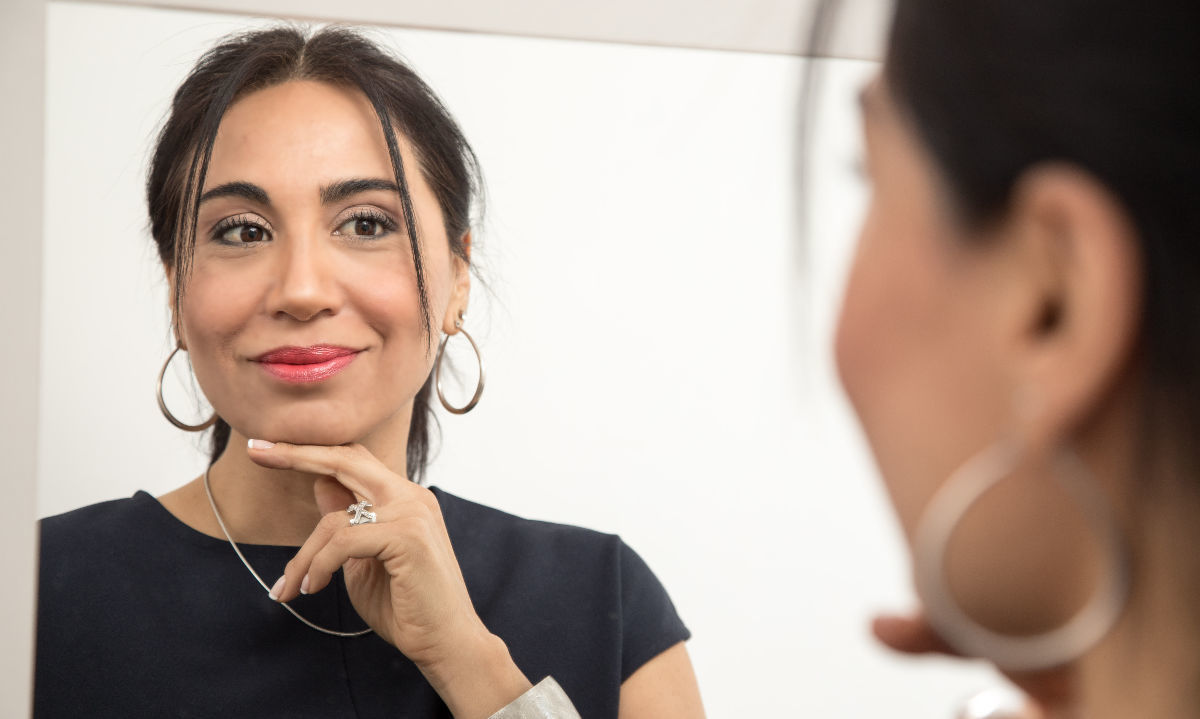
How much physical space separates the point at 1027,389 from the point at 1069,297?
29 mm

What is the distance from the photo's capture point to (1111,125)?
296mm

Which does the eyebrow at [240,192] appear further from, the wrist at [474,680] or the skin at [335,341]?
the wrist at [474,680]

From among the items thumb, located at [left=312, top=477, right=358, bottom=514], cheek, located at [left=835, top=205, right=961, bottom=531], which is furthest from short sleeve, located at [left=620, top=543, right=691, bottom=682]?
cheek, located at [left=835, top=205, right=961, bottom=531]

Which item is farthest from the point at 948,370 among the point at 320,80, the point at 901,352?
the point at 320,80

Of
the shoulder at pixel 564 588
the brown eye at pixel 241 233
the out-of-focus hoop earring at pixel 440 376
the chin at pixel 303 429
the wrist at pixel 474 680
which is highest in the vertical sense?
the brown eye at pixel 241 233

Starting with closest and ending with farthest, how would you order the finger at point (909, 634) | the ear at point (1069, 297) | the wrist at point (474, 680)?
the ear at point (1069, 297) < the finger at point (909, 634) < the wrist at point (474, 680)

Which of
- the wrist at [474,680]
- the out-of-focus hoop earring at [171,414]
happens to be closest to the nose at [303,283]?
the out-of-focus hoop earring at [171,414]

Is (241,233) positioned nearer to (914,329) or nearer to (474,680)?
(474,680)

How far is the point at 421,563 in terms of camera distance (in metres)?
0.67

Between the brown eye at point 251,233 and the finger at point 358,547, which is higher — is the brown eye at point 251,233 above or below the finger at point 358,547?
above

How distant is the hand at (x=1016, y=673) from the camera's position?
343mm

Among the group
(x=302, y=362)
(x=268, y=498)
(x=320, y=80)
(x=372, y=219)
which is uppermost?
(x=320, y=80)

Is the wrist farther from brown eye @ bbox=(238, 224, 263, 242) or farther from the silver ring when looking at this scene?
brown eye @ bbox=(238, 224, 263, 242)

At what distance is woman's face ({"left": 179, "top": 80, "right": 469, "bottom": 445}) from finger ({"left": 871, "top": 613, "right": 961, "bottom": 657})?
0.41 meters
